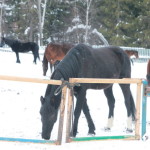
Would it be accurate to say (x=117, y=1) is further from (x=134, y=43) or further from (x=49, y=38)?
(x=49, y=38)

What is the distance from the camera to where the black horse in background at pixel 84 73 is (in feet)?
16.7

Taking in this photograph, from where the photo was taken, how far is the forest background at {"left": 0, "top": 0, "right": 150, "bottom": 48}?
3391cm

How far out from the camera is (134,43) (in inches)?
1340

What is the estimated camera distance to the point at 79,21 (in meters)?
38.6

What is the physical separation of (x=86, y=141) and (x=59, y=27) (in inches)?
1343

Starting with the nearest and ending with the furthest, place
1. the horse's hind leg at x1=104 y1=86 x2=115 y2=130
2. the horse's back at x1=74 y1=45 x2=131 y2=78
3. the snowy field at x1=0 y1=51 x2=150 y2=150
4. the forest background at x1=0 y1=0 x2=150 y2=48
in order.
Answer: the snowy field at x1=0 y1=51 x2=150 y2=150
the horse's back at x1=74 y1=45 x2=131 y2=78
the horse's hind leg at x1=104 y1=86 x2=115 y2=130
the forest background at x1=0 y1=0 x2=150 y2=48

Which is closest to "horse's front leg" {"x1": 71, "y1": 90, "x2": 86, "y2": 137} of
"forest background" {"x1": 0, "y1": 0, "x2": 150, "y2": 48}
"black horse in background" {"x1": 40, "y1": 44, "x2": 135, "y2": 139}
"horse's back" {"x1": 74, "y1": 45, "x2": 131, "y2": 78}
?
"black horse in background" {"x1": 40, "y1": 44, "x2": 135, "y2": 139}

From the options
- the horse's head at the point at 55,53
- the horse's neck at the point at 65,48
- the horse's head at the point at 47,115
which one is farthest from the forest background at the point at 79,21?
the horse's head at the point at 47,115

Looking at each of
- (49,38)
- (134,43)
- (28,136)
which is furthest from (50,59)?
(49,38)

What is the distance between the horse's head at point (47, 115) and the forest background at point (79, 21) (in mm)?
28946

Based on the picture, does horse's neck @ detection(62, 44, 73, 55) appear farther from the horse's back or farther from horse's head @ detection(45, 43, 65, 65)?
the horse's back

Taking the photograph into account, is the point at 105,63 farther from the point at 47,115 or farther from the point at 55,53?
the point at 55,53

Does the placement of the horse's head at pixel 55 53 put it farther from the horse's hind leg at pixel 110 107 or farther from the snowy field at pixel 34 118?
the horse's hind leg at pixel 110 107

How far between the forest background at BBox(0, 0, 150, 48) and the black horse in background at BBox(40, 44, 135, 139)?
27.1 metres
